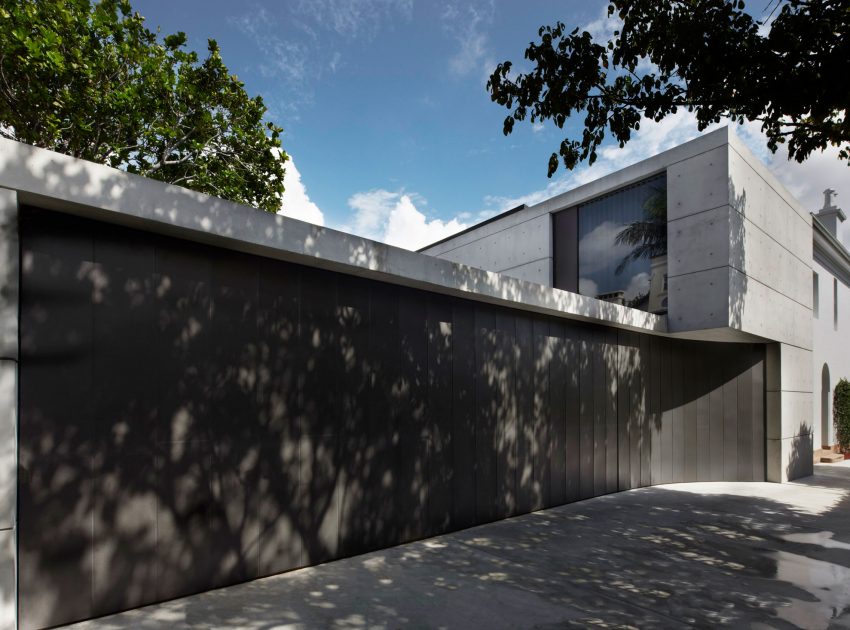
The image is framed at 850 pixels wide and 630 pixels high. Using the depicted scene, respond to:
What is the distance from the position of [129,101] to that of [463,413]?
418 inches

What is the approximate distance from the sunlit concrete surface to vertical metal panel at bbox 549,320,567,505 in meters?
0.72

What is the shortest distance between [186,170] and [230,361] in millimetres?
11737

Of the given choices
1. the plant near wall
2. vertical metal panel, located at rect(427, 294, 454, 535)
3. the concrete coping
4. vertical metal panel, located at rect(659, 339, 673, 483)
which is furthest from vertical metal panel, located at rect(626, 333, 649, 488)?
the plant near wall

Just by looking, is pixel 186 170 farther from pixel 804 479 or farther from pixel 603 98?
pixel 804 479

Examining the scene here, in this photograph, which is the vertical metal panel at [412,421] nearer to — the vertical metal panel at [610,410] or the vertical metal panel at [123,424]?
the vertical metal panel at [123,424]

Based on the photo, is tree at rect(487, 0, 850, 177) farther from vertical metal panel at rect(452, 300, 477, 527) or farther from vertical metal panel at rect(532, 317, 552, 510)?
vertical metal panel at rect(532, 317, 552, 510)

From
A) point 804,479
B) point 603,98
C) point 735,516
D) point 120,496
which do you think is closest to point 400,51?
point 603,98

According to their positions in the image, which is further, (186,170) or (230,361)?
(186,170)

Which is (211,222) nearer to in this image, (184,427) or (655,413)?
(184,427)

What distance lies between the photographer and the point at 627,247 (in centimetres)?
1180

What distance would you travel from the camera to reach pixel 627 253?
1178 cm

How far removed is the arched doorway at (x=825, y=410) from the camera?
55.1ft

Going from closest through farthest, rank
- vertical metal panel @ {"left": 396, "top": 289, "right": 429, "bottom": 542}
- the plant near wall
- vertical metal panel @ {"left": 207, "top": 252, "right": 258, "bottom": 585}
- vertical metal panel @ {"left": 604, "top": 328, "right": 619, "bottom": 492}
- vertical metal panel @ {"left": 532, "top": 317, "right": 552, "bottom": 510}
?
vertical metal panel @ {"left": 207, "top": 252, "right": 258, "bottom": 585} → vertical metal panel @ {"left": 396, "top": 289, "right": 429, "bottom": 542} → vertical metal panel @ {"left": 532, "top": 317, "right": 552, "bottom": 510} → vertical metal panel @ {"left": 604, "top": 328, "right": 619, "bottom": 492} → the plant near wall

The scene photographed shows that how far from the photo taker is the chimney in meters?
20.9
